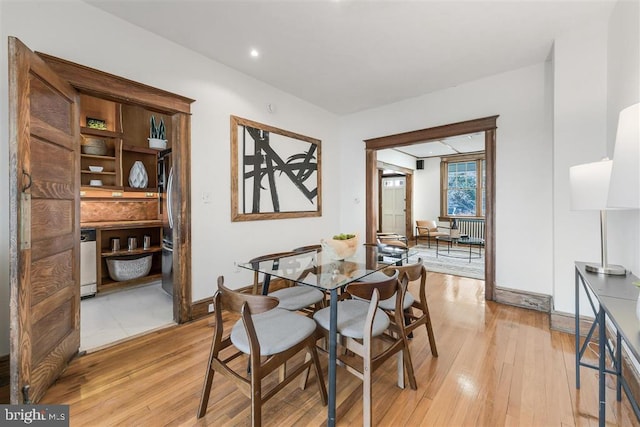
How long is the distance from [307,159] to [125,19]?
2.59m

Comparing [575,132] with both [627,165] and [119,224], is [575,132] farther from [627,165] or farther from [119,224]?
[119,224]

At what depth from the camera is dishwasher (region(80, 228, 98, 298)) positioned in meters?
3.42

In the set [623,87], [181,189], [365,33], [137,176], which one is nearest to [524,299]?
[623,87]

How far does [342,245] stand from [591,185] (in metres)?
1.64

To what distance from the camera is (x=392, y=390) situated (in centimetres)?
176

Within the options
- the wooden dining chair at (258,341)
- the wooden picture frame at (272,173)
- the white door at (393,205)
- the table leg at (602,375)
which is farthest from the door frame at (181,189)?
the white door at (393,205)

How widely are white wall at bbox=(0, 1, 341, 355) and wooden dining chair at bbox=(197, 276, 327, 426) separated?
5.13ft

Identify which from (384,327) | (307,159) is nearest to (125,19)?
(307,159)

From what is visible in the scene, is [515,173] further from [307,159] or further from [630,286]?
[307,159]

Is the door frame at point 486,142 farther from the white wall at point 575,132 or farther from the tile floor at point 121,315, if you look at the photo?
the tile floor at point 121,315

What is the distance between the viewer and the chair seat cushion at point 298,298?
1990mm

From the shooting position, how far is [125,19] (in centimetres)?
238

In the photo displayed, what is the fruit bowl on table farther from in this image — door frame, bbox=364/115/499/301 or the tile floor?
door frame, bbox=364/115/499/301

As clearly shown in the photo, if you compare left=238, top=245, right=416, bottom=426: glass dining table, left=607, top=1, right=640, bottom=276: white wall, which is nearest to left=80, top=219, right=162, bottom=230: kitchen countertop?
left=238, top=245, right=416, bottom=426: glass dining table
